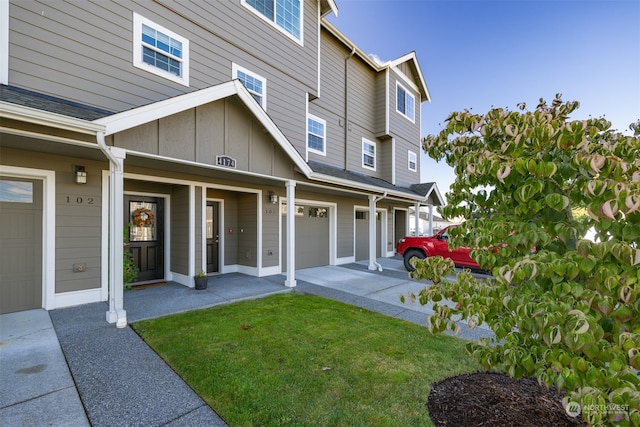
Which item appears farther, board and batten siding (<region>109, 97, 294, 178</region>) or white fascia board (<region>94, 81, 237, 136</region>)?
board and batten siding (<region>109, 97, 294, 178</region>)

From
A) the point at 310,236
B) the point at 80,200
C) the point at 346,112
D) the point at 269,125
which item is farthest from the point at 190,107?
the point at 346,112

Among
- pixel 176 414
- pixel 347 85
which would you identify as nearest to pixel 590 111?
pixel 176 414

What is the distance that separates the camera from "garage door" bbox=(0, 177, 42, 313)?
4.66m

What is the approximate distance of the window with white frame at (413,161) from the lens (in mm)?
14124

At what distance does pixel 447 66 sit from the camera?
1289cm

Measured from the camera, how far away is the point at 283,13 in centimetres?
830

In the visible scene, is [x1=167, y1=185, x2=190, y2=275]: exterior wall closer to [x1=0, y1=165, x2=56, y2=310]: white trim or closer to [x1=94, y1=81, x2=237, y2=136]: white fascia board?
[x1=0, y1=165, x2=56, y2=310]: white trim

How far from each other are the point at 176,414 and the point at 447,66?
586 inches

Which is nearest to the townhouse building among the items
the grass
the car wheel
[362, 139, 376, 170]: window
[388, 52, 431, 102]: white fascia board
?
the car wheel

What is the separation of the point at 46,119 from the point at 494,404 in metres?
5.76

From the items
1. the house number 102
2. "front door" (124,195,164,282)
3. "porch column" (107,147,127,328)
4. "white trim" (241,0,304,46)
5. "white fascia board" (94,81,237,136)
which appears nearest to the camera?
"white fascia board" (94,81,237,136)

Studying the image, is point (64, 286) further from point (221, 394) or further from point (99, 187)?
point (221, 394)

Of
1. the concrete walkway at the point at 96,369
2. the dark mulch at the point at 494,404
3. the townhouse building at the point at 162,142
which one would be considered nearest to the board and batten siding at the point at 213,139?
the townhouse building at the point at 162,142

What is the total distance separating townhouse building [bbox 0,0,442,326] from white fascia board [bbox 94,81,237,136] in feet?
0.06
